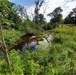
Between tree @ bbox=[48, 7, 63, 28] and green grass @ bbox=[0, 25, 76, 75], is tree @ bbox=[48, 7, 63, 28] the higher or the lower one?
the higher one

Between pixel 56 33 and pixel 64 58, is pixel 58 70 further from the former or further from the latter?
pixel 56 33

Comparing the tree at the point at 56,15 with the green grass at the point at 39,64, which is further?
the tree at the point at 56,15

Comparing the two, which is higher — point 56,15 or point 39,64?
point 56,15

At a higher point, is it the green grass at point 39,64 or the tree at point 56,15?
the tree at point 56,15

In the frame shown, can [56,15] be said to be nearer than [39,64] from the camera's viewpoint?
No

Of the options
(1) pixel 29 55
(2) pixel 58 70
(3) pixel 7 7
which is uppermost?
(3) pixel 7 7

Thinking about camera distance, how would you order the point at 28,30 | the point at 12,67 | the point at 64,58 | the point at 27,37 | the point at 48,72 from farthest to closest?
1. the point at 28,30
2. the point at 27,37
3. the point at 64,58
4. the point at 48,72
5. the point at 12,67

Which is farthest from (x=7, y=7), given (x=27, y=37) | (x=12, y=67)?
(x=27, y=37)

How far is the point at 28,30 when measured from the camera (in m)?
8.93

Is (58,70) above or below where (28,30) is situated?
below

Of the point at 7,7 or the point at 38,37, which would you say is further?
the point at 38,37

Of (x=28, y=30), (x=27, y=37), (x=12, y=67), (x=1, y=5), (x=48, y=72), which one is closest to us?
(x=1, y=5)

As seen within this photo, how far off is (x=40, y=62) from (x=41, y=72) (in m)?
0.47

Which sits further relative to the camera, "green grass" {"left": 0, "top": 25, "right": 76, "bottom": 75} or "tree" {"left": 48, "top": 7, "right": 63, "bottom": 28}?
"tree" {"left": 48, "top": 7, "right": 63, "bottom": 28}
